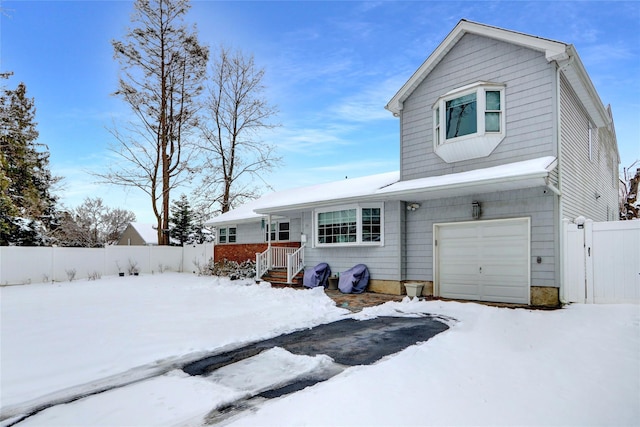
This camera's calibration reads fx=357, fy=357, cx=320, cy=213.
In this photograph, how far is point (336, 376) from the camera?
404 cm

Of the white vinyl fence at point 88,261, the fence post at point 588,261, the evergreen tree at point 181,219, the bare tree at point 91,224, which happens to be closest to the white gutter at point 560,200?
the fence post at point 588,261

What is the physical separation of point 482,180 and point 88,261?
18.0 meters

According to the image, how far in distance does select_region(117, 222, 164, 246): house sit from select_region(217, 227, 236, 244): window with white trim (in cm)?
1591

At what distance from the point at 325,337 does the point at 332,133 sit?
14.1 m

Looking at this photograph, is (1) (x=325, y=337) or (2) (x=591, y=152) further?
(2) (x=591, y=152)

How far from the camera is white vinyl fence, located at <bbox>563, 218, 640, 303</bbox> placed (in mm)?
7367

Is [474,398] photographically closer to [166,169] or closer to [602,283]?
[602,283]

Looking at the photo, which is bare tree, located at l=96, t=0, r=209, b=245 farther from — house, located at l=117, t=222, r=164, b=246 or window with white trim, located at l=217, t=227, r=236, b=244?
house, located at l=117, t=222, r=164, b=246

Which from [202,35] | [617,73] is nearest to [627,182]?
[617,73]

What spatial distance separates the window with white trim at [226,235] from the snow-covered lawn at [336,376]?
37.0 ft

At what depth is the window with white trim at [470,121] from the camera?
30.9ft

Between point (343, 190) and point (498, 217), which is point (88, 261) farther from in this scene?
point (498, 217)

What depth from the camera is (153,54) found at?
2202 cm

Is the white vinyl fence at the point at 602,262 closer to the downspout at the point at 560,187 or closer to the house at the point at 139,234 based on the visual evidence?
the downspout at the point at 560,187
